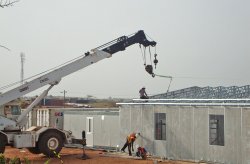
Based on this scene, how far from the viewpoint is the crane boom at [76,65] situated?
79.0ft

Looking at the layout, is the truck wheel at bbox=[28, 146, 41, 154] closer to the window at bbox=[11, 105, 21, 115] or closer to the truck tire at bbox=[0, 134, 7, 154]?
the truck tire at bbox=[0, 134, 7, 154]

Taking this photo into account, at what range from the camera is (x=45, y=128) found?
24.6m

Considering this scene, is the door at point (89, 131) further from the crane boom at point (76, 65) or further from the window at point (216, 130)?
the window at point (216, 130)

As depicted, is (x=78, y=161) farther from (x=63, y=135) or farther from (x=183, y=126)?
(x=183, y=126)

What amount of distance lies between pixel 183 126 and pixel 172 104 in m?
1.35

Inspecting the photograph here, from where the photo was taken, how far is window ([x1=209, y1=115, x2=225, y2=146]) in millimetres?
21094

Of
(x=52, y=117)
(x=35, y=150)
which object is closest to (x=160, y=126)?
(x=35, y=150)

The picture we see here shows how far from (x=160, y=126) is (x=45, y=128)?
6.50 metres

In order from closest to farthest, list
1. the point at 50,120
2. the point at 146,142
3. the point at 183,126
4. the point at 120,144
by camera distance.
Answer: the point at 183,126
the point at 146,142
the point at 120,144
the point at 50,120

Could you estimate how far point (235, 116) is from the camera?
2056 centimetres

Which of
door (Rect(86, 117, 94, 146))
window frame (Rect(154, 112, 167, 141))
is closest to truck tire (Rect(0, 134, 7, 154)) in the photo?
door (Rect(86, 117, 94, 146))

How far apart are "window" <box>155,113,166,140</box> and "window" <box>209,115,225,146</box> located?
10.7 ft

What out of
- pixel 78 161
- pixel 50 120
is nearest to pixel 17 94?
pixel 78 161

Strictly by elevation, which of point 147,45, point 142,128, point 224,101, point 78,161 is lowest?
point 78,161
